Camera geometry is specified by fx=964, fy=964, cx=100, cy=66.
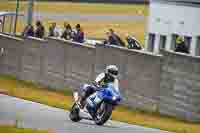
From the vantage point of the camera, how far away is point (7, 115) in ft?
75.7

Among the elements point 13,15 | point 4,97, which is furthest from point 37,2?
point 4,97

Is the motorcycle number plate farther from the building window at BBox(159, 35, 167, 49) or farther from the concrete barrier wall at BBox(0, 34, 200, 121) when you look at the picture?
the building window at BBox(159, 35, 167, 49)

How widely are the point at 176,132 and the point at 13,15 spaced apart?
29.1 meters

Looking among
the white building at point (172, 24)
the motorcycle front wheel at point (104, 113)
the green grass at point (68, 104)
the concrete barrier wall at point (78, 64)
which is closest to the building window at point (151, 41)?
the white building at point (172, 24)

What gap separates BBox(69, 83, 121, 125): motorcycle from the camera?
22.0 m

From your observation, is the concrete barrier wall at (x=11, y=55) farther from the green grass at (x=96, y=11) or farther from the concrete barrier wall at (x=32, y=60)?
the green grass at (x=96, y=11)

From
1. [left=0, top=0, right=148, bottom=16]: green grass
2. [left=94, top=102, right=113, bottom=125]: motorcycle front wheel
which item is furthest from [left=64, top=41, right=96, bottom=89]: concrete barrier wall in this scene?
[left=0, top=0, right=148, bottom=16]: green grass

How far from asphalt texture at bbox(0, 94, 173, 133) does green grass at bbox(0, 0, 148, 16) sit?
1958 inches

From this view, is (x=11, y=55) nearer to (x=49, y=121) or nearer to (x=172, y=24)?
(x=172, y=24)

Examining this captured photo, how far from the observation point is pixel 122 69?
3161 centimetres

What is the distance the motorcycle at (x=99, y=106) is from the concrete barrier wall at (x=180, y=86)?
5.34 m

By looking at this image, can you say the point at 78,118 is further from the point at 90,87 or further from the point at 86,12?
the point at 86,12

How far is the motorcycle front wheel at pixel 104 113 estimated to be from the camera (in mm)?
22125

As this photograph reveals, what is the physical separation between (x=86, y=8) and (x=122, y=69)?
53805 mm
